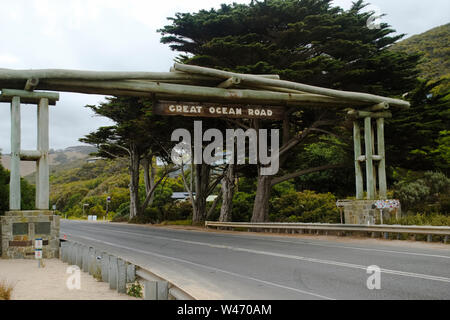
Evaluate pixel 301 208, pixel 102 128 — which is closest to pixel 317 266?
pixel 301 208

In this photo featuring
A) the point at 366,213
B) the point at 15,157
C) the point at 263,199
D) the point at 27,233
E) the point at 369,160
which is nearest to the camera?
the point at 27,233

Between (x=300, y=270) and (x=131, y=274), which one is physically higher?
(x=131, y=274)

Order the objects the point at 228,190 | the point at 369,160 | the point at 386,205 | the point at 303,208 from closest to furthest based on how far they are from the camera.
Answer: the point at 386,205 → the point at 369,160 → the point at 228,190 → the point at 303,208

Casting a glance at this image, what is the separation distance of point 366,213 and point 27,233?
13.5 m

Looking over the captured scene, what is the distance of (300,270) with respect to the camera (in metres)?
10.5

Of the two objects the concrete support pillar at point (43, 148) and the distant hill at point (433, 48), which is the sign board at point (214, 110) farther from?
the distant hill at point (433, 48)

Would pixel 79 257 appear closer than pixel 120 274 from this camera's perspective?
No

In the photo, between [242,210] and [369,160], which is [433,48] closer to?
[242,210]

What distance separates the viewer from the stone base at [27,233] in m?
14.0

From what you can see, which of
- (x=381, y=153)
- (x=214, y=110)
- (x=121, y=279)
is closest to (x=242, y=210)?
(x=381, y=153)

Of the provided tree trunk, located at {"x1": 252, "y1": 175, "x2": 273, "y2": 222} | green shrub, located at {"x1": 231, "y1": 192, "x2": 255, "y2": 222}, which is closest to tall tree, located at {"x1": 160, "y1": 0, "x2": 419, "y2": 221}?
tree trunk, located at {"x1": 252, "y1": 175, "x2": 273, "y2": 222}
